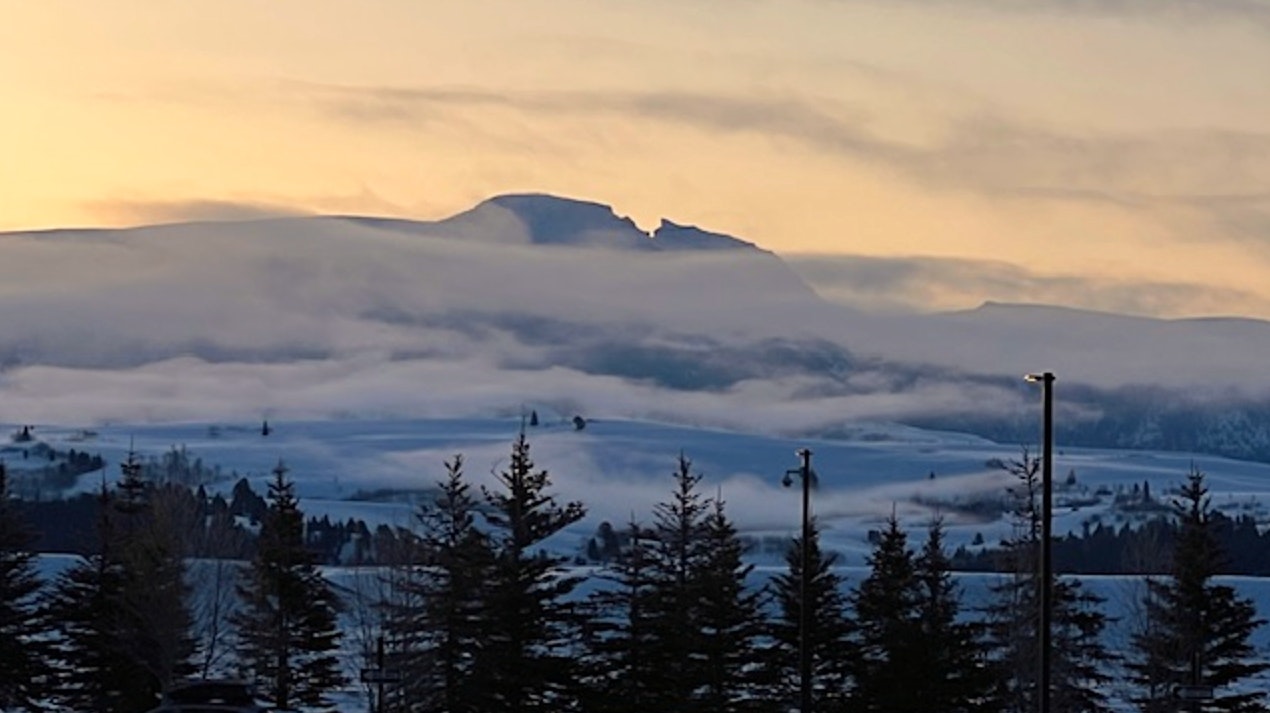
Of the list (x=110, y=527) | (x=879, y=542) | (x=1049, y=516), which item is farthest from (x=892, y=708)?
(x=1049, y=516)

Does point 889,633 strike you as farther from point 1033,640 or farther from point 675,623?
point 1033,640

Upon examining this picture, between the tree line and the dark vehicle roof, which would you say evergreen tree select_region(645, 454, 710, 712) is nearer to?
the tree line

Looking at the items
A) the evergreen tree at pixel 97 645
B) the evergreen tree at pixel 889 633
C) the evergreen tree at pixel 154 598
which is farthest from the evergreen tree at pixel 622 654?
the evergreen tree at pixel 97 645

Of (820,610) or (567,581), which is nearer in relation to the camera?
(567,581)

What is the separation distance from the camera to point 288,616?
87.3 m

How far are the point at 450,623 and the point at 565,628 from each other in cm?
535

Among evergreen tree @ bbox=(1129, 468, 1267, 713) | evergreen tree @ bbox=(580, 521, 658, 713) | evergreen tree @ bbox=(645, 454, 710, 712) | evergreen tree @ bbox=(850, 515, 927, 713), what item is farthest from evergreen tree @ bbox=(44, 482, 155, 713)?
evergreen tree @ bbox=(1129, 468, 1267, 713)

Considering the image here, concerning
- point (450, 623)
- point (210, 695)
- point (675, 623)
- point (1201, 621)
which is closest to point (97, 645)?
point (450, 623)

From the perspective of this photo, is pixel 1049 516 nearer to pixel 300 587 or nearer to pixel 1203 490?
pixel 1203 490

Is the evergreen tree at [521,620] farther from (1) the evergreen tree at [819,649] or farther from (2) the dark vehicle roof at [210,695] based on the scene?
(2) the dark vehicle roof at [210,695]

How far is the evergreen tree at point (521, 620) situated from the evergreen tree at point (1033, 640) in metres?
14.8

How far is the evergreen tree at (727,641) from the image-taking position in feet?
273

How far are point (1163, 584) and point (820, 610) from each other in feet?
38.5

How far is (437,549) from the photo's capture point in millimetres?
86312
